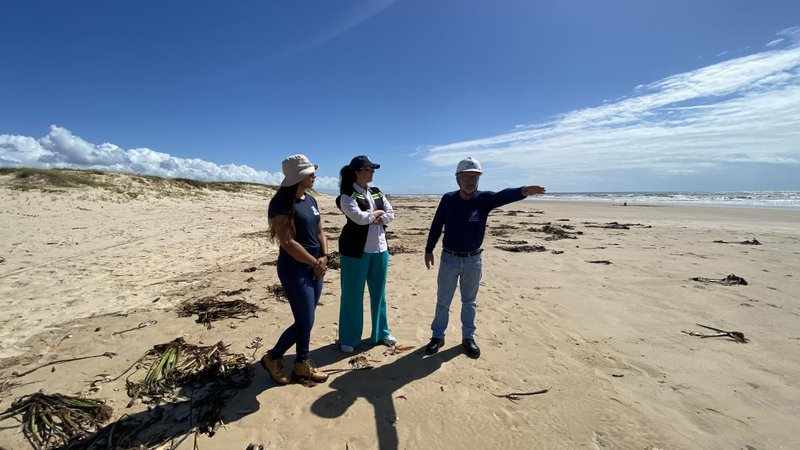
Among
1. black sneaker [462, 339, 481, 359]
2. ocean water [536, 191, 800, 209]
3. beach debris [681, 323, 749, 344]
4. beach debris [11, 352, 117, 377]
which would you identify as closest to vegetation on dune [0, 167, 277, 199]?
beach debris [11, 352, 117, 377]

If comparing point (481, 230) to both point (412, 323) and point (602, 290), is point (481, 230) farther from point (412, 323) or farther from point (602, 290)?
point (602, 290)

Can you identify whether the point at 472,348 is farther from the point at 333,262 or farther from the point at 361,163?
the point at 333,262

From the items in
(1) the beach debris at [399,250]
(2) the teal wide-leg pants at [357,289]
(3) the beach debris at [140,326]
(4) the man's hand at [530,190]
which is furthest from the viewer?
(1) the beach debris at [399,250]

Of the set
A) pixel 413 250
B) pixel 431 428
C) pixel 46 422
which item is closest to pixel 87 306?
pixel 46 422

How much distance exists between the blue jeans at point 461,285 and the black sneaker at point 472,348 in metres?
0.06

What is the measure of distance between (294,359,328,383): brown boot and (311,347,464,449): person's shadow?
141mm

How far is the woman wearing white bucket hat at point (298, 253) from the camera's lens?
3.03 metres

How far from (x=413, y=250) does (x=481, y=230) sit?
21.8 ft

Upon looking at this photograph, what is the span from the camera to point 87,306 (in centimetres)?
546

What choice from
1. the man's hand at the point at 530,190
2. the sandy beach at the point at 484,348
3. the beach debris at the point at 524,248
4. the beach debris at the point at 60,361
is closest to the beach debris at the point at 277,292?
the sandy beach at the point at 484,348

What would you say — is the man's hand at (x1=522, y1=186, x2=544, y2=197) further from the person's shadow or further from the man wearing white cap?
the person's shadow

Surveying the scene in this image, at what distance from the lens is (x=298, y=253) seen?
3051mm

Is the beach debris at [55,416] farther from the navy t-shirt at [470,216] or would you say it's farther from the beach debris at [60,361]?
the navy t-shirt at [470,216]

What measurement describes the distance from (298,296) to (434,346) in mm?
1921
